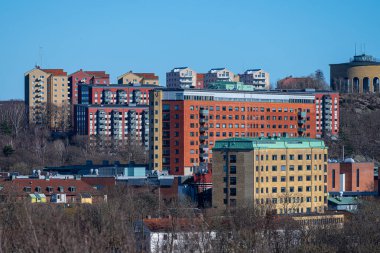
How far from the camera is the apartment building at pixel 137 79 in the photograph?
9194 centimetres

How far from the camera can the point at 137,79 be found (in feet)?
303

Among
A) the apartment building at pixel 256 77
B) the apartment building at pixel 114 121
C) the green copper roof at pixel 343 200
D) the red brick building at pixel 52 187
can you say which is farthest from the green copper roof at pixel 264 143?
the apartment building at pixel 256 77

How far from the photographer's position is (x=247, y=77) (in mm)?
94625

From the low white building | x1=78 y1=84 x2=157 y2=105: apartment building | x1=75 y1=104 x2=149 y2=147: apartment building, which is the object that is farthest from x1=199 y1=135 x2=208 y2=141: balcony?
the low white building

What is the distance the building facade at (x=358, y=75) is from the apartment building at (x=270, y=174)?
144ft

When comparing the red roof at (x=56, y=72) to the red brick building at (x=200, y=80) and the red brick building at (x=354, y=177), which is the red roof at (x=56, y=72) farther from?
the red brick building at (x=354, y=177)

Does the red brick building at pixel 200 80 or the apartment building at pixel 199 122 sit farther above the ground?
the red brick building at pixel 200 80

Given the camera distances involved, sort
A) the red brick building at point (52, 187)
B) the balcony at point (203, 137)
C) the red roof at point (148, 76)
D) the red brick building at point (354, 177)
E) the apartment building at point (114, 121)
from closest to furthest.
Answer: the red brick building at point (52, 187)
the red brick building at point (354, 177)
the balcony at point (203, 137)
the apartment building at point (114, 121)
the red roof at point (148, 76)

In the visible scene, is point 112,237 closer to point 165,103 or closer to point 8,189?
point 8,189

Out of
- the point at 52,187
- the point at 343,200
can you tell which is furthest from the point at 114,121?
the point at 343,200

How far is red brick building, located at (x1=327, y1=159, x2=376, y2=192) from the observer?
178ft

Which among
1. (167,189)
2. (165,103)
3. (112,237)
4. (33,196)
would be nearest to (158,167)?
(165,103)

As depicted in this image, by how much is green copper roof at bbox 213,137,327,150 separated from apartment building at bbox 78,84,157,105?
114ft

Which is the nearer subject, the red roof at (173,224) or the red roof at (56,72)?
the red roof at (173,224)
